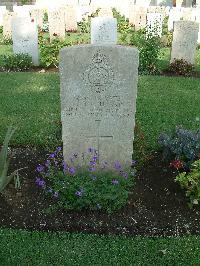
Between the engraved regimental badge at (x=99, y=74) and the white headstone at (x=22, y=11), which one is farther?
the white headstone at (x=22, y=11)

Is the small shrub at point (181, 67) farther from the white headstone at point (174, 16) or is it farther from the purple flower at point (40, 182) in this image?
the purple flower at point (40, 182)

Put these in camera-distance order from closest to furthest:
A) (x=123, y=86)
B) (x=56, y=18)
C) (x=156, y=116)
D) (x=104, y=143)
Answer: (x=123, y=86), (x=104, y=143), (x=156, y=116), (x=56, y=18)

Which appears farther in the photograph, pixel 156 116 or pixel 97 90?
pixel 156 116

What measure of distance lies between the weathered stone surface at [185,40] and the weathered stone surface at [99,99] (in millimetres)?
6294

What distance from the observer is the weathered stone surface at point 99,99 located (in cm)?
415

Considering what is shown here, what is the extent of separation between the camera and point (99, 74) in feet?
14.0

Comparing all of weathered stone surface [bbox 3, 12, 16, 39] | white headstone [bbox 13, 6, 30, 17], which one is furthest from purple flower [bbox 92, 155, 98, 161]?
white headstone [bbox 13, 6, 30, 17]

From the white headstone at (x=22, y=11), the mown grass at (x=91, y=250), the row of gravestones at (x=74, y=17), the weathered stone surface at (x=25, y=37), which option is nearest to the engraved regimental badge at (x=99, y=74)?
the mown grass at (x=91, y=250)

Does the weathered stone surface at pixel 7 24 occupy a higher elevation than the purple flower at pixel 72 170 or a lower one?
higher

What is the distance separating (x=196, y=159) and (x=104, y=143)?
120 centimetres

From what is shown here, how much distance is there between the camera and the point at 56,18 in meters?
14.3

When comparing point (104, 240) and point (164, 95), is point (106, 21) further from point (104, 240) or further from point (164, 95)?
point (104, 240)

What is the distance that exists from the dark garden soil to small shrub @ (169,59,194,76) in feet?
18.5

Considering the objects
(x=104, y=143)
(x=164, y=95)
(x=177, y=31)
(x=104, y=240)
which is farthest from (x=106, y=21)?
(x=104, y=240)
